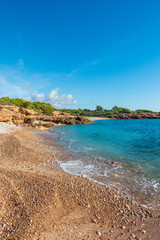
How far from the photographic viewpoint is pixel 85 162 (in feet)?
38.2

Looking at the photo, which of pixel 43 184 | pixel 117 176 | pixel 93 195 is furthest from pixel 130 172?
pixel 43 184

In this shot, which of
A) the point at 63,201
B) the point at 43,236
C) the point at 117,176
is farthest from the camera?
the point at 117,176

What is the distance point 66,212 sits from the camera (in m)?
5.04

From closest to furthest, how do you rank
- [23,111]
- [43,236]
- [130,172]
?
[43,236]
[130,172]
[23,111]

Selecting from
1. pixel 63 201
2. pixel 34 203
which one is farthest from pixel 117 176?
pixel 34 203

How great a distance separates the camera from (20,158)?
10844mm

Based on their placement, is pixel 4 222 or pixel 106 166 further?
pixel 106 166

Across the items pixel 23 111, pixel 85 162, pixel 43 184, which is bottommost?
pixel 85 162

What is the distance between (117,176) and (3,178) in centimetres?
697

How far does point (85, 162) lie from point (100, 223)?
273 inches

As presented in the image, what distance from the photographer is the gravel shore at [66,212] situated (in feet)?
13.6

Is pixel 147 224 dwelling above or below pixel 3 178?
below

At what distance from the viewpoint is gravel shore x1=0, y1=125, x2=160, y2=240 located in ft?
13.6

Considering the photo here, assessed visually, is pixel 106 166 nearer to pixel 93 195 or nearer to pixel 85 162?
pixel 85 162
